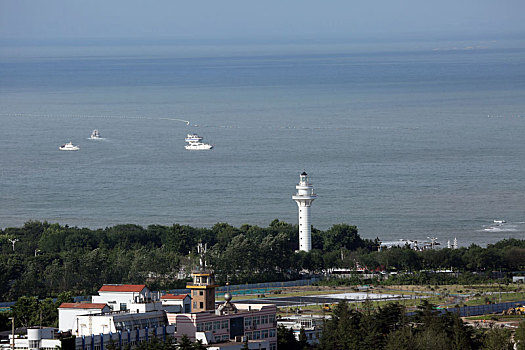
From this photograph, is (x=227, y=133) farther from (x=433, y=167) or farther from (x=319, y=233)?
Result: (x=319, y=233)

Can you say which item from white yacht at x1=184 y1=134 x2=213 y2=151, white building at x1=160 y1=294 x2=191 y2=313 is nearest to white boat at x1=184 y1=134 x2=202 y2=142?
white yacht at x1=184 y1=134 x2=213 y2=151

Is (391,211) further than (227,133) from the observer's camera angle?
Result: No

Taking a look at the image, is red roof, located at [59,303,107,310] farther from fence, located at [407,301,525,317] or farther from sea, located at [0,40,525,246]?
sea, located at [0,40,525,246]

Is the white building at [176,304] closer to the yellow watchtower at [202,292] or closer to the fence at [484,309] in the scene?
the yellow watchtower at [202,292]

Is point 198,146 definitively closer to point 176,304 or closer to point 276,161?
point 276,161

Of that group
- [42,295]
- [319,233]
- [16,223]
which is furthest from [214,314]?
[16,223]


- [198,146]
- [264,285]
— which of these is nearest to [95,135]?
[198,146]
